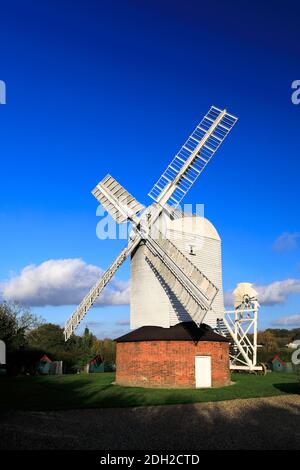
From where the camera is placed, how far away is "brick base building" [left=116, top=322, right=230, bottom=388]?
78.8 feet

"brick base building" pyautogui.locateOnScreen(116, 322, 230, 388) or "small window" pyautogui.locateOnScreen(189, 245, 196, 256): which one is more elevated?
"small window" pyautogui.locateOnScreen(189, 245, 196, 256)

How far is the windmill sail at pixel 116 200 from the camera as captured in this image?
90.1 feet

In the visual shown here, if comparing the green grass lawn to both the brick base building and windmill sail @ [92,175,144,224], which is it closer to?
the brick base building

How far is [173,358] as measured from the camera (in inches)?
949

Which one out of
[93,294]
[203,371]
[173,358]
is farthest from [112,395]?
[93,294]

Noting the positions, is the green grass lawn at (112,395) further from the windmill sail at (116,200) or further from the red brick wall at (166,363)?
the windmill sail at (116,200)

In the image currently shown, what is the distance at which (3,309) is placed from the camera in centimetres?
5031

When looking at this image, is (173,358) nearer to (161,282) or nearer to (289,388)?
(161,282)

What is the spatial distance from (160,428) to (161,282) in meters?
13.3

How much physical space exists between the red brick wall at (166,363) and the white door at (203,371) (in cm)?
30

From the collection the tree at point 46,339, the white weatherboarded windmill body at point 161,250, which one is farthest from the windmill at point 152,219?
the tree at point 46,339

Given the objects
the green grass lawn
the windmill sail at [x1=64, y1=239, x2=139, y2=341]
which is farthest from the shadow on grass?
the windmill sail at [x1=64, y1=239, x2=139, y2=341]

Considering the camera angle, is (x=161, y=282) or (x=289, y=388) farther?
(x=161, y=282)

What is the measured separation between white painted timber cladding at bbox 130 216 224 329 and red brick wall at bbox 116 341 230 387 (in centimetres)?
188
